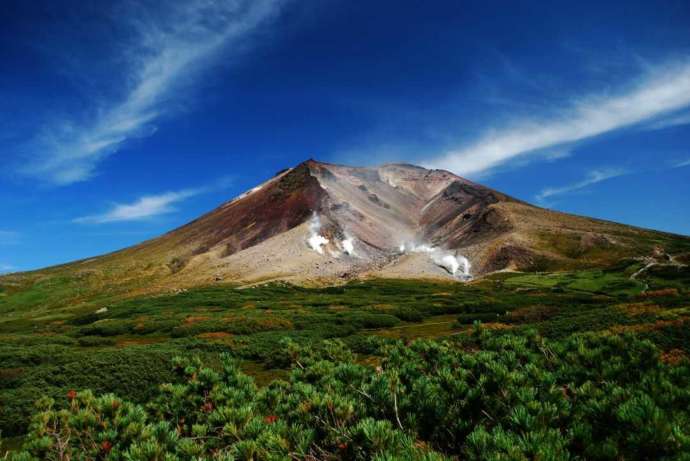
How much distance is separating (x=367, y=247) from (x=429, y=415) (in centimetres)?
15461

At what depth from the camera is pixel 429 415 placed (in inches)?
294

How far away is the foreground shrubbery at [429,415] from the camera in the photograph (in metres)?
4.99

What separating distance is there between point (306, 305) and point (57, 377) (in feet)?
183

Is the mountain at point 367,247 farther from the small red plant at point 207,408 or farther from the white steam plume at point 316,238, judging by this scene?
the small red plant at point 207,408

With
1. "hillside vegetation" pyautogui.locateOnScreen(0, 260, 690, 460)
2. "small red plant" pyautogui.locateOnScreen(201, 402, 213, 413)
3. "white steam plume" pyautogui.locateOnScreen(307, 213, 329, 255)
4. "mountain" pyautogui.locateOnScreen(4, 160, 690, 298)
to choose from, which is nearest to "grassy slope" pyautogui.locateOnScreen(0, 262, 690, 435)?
"hillside vegetation" pyautogui.locateOnScreen(0, 260, 690, 460)

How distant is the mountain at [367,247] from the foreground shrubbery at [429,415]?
112608 mm

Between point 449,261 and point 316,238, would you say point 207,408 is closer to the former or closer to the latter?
point 449,261

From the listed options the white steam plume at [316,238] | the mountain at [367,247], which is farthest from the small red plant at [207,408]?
the white steam plume at [316,238]

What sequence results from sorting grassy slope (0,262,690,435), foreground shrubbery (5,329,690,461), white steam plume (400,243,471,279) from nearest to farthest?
foreground shrubbery (5,329,690,461)
grassy slope (0,262,690,435)
white steam plume (400,243,471,279)

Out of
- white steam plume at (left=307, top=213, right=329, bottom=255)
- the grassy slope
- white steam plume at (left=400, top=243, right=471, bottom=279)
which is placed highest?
white steam plume at (left=307, top=213, right=329, bottom=255)

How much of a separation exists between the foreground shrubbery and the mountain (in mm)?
112608

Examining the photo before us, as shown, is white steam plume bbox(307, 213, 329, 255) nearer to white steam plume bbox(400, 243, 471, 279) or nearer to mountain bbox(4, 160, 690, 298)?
mountain bbox(4, 160, 690, 298)

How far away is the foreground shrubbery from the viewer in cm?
499

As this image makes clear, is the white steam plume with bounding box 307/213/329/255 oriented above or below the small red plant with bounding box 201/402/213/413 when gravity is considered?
above
